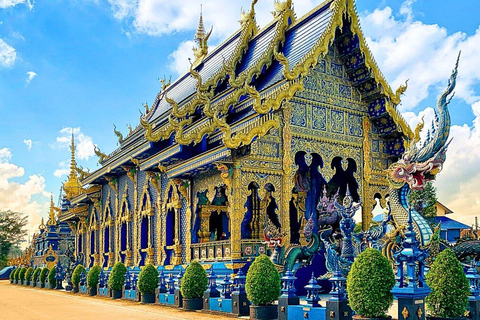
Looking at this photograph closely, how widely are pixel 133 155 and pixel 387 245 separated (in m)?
10.1

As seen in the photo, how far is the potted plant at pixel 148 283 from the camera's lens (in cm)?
1546

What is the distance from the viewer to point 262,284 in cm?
1054

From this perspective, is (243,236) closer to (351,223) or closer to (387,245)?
(387,245)

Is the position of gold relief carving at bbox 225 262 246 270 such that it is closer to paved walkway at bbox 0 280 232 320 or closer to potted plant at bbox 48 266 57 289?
paved walkway at bbox 0 280 232 320

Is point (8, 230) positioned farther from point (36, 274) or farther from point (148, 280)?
point (148, 280)

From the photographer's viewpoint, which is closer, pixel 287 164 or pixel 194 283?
pixel 194 283

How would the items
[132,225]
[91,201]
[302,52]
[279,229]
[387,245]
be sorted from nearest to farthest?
[387,245], [279,229], [302,52], [132,225], [91,201]

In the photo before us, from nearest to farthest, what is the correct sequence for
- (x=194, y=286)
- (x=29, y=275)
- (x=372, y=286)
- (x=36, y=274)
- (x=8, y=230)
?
(x=372, y=286) < (x=194, y=286) < (x=36, y=274) < (x=29, y=275) < (x=8, y=230)

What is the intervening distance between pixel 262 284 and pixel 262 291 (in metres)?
0.12

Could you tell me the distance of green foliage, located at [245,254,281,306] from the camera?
34.5 feet

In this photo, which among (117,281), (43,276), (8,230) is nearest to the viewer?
(117,281)

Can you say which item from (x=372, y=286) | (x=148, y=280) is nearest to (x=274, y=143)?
(x=148, y=280)

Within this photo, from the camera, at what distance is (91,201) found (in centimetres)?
2919

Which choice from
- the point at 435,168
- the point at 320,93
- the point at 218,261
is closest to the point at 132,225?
the point at 218,261
